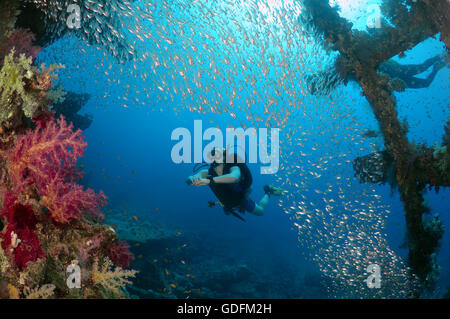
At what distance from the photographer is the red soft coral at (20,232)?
8.43 ft

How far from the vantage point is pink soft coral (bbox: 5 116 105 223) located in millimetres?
2820

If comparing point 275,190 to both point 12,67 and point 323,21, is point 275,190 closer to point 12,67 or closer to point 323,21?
point 323,21

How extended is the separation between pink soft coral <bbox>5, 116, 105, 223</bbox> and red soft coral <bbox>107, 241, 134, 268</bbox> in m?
0.56

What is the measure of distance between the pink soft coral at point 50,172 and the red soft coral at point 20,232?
162 millimetres

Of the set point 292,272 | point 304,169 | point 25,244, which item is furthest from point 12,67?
point 292,272

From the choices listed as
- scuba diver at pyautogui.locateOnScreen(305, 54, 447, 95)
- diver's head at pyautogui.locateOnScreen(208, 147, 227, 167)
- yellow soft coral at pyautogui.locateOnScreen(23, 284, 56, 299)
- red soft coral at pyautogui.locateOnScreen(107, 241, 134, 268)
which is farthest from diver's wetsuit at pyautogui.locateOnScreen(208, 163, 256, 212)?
yellow soft coral at pyautogui.locateOnScreen(23, 284, 56, 299)

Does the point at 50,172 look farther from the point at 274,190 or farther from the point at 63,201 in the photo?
the point at 274,190

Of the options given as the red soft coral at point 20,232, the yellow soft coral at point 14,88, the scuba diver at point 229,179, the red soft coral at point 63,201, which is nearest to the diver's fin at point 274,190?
the scuba diver at point 229,179

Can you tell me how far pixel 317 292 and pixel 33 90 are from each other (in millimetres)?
16374

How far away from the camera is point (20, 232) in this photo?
2627 mm

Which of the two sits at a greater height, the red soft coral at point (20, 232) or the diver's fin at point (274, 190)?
the diver's fin at point (274, 190)

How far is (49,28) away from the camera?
6.05 m

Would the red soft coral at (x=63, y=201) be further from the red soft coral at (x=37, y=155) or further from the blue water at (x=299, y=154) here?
the blue water at (x=299, y=154)

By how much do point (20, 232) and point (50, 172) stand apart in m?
0.72
